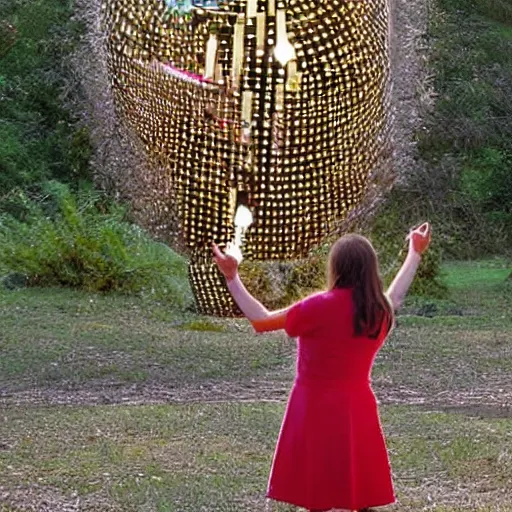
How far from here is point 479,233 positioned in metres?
19.8

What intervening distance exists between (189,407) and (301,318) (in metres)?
5.20

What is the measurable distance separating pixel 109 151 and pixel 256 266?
0.34 meters

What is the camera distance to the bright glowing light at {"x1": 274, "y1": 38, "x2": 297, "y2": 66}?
182 centimetres

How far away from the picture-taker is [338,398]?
3707 mm

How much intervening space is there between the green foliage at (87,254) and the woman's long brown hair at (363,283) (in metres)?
10.1

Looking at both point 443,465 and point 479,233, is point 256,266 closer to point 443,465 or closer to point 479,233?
point 443,465

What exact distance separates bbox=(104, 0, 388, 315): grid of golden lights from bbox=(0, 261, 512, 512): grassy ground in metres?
1.63

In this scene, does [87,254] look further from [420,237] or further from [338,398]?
[420,237]

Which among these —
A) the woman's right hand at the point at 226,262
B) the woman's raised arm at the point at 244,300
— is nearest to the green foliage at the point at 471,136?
the woman's raised arm at the point at 244,300

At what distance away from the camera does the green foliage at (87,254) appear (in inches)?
560

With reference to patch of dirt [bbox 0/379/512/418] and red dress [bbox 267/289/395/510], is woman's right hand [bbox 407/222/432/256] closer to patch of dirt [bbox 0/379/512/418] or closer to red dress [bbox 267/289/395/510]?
red dress [bbox 267/289/395/510]

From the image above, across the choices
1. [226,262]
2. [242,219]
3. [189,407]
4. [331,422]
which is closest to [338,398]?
[331,422]

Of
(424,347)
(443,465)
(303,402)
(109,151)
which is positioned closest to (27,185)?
(424,347)

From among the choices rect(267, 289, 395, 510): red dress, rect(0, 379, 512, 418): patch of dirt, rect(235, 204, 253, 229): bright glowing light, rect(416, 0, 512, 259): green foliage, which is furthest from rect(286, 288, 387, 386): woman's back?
rect(416, 0, 512, 259): green foliage
